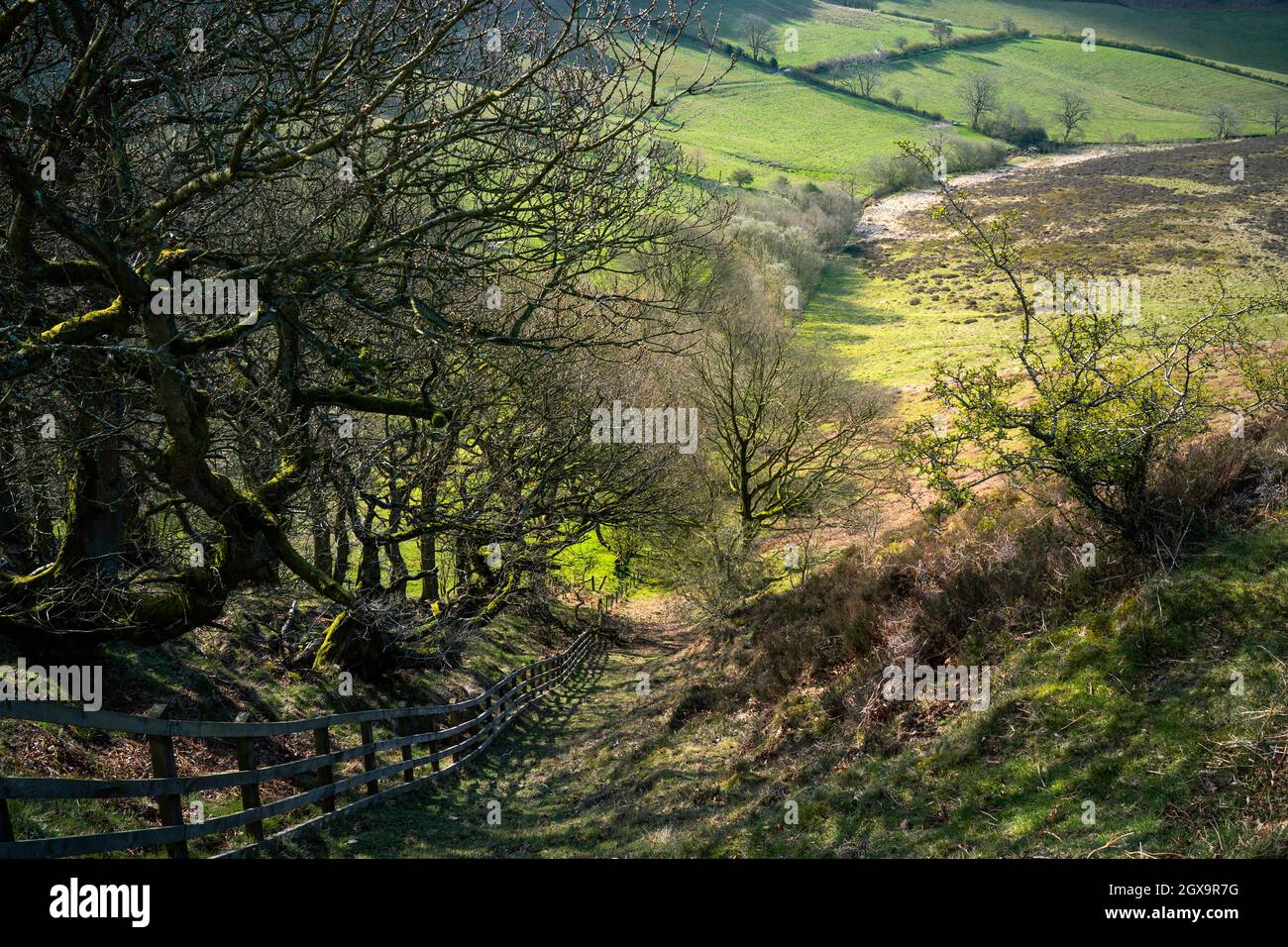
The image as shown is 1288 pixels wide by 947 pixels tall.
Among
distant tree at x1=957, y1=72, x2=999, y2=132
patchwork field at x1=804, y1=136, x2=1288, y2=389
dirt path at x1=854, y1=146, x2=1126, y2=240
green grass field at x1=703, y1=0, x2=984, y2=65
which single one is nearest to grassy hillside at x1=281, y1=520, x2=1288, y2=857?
patchwork field at x1=804, y1=136, x2=1288, y2=389

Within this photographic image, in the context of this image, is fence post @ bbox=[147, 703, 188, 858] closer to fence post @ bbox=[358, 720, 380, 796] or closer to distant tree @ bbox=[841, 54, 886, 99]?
fence post @ bbox=[358, 720, 380, 796]

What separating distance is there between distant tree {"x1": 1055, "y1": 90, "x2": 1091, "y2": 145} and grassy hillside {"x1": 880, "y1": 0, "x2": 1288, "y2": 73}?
46617 millimetres

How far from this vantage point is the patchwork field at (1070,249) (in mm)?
56344

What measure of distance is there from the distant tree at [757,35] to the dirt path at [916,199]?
4867 cm

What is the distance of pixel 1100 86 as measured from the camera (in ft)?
442

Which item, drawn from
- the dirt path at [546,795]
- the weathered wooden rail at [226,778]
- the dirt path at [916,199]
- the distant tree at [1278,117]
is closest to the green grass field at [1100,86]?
the distant tree at [1278,117]

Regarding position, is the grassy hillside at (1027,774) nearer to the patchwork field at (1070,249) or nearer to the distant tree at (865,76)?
the patchwork field at (1070,249)

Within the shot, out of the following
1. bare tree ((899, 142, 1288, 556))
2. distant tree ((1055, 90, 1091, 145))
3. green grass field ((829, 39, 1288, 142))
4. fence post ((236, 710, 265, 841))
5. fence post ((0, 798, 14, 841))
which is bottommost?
fence post ((236, 710, 265, 841))

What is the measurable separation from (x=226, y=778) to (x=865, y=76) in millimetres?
148459

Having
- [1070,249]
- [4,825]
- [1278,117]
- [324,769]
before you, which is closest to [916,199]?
[1070,249]

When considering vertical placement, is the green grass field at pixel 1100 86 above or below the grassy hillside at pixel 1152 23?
below

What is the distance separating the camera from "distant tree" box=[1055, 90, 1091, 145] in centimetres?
11481
